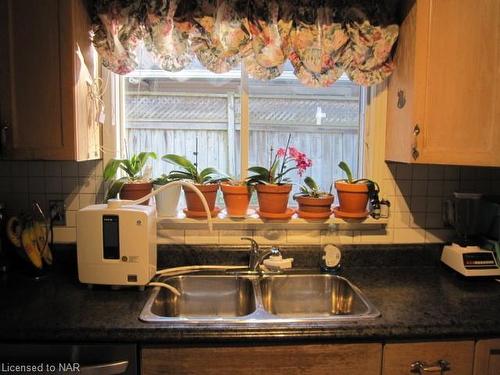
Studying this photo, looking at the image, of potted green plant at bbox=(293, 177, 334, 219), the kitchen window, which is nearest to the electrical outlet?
the kitchen window

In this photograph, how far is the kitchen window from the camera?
1.88 m

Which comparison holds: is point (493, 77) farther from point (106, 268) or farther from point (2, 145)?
point (2, 145)

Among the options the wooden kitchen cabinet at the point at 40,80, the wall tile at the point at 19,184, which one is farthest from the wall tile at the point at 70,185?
the wooden kitchen cabinet at the point at 40,80

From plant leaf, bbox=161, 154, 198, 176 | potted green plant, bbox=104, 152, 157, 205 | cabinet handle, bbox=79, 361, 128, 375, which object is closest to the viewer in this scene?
cabinet handle, bbox=79, 361, 128, 375

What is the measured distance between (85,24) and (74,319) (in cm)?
109

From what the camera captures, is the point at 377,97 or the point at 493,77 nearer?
the point at 493,77

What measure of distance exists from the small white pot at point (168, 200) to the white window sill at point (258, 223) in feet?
0.09

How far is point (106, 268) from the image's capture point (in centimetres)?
147

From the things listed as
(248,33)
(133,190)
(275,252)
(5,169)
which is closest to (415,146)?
(275,252)

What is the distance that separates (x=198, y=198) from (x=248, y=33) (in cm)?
73

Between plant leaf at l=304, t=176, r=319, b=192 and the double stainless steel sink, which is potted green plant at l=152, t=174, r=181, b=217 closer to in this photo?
the double stainless steel sink

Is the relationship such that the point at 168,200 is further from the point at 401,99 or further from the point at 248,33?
the point at 401,99

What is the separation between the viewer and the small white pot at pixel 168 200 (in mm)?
1734

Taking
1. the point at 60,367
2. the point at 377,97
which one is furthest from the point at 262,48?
the point at 60,367
